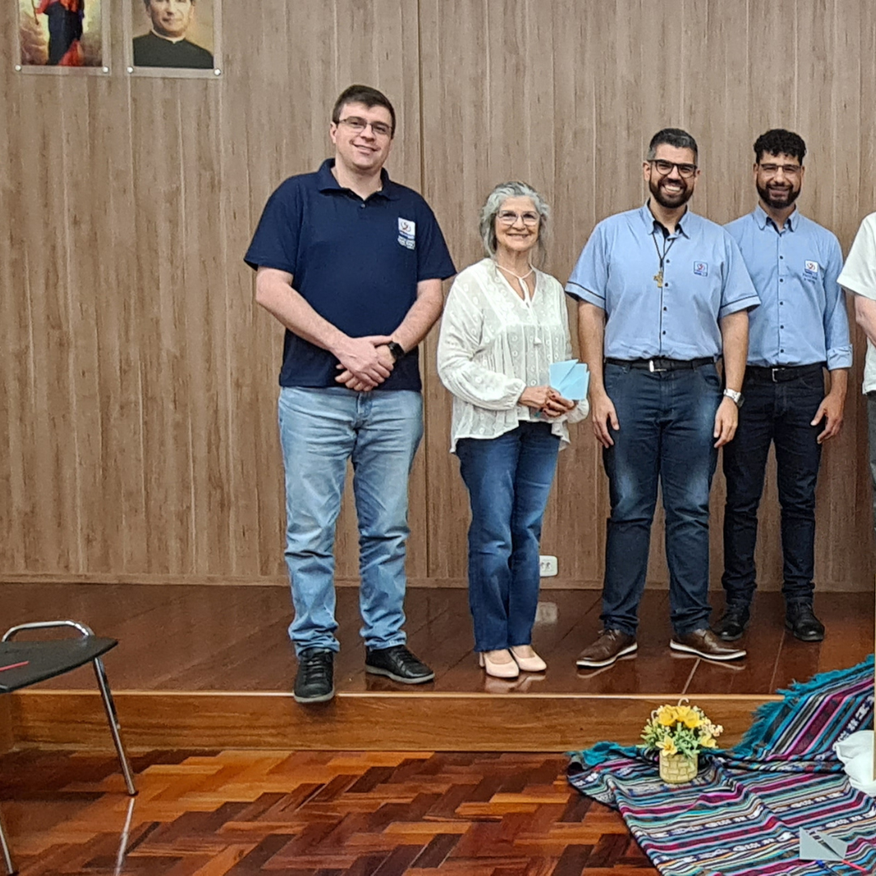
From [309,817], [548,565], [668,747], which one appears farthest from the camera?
[548,565]

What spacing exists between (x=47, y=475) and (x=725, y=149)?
3096 mm

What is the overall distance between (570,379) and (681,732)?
3.19 feet

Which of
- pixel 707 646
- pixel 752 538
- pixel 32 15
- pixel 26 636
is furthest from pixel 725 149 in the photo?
pixel 26 636

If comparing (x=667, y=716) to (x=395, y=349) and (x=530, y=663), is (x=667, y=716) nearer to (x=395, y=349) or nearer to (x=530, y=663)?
(x=530, y=663)

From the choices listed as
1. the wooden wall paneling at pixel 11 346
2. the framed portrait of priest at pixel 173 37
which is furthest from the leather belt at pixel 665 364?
the wooden wall paneling at pixel 11 346

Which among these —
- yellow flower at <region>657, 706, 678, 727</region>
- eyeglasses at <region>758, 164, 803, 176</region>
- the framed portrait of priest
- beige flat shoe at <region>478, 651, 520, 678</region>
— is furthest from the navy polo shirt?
the framed portrait of priest

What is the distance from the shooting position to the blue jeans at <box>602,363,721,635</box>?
11.7 ft

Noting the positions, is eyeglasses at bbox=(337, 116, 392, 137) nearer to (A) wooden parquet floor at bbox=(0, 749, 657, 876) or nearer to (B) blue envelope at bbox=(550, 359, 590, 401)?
(B) blue envelope at bbox=(550, 359, 590, 401)

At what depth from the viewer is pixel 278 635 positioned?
4082 mm

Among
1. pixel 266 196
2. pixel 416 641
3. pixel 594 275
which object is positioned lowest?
pixel 416 641

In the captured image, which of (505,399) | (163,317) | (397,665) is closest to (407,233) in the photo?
(505,399)

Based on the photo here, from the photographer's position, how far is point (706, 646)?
3.61m

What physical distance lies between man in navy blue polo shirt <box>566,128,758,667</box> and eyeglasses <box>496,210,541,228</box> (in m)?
0.38

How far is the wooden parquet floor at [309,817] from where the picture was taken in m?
2.63
